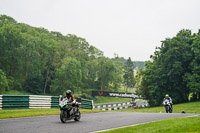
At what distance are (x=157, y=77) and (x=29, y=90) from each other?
120 ft

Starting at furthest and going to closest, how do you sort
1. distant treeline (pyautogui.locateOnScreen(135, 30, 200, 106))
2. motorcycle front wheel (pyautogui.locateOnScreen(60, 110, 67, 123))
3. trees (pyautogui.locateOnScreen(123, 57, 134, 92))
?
trees (pyautogui.locateOnScreen(123, 57, 134, 92))
distant treeline (pyautogui.locateOnScreen(135, 30, 200, 106))
motorcycle front wheel (pyautogui.locateOnScreen(60, 110, 67, 123))

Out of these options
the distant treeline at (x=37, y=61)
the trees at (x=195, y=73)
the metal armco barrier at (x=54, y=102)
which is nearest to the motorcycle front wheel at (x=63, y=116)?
the metal armco barrier at (x=54, y=102)

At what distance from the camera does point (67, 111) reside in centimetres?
1332

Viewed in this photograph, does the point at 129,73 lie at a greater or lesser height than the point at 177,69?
greater

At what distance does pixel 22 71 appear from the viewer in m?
75.2

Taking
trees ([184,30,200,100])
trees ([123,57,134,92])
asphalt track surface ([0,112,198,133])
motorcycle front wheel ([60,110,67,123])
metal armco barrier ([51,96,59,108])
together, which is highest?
trees ([123,57,134,92])

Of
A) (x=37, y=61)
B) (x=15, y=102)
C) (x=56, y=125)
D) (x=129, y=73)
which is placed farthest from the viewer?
(x=129, y=73)

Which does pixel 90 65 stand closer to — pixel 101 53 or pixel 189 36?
pixel 101 53

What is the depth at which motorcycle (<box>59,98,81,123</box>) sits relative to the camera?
42.6 ft

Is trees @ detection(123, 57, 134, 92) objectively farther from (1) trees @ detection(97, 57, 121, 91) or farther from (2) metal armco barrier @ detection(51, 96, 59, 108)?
(2) metal armco barrier @ detection(51, 96, 59, 108)

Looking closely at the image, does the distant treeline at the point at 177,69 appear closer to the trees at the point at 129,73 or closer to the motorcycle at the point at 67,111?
the motorcycle at the point at 67,111

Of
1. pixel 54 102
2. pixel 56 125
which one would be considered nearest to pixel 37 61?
pixel 54 102

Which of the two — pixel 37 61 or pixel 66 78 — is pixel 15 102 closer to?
pixel 66 78

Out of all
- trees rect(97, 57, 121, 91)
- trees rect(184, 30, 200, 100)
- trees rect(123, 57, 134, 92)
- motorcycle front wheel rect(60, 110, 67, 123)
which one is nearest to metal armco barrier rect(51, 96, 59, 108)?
motorcycle front wheel rect(60, 110, 67, 123)
